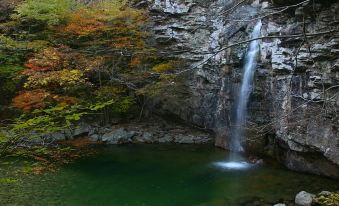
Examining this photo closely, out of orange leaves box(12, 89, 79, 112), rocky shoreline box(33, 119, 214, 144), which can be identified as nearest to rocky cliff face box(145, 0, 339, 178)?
rocky shoreline box(33, 119, 214, 144)

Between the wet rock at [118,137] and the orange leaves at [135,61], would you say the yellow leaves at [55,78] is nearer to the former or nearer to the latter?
the orange leaves at [135,61]

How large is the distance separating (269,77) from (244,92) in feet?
4.67

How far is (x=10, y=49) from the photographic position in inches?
645

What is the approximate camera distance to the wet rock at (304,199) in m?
8.76

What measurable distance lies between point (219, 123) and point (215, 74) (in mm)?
2089

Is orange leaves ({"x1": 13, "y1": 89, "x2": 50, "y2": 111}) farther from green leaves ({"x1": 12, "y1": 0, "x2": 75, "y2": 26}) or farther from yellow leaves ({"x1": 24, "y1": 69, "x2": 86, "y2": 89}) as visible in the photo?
green leaves ({"x1": 12, "y1": 0, "x2": 75, "y2": 26})

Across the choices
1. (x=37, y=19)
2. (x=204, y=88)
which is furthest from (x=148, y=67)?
(x=37, y=19)

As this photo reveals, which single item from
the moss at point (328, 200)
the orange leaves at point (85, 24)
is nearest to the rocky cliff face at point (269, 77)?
the moss at point (328, 200)

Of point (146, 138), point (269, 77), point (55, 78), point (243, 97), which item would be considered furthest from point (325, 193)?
point (55, 78)

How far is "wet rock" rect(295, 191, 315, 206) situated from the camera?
8758 millimetres

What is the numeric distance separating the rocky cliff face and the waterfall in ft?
0.88

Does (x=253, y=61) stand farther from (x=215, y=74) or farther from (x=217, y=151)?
(x=217, y=151)

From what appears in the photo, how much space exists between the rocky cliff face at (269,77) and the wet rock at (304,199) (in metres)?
1.67

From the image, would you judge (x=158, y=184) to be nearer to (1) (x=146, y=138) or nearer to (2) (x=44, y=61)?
(1) (x=146, y=138)
